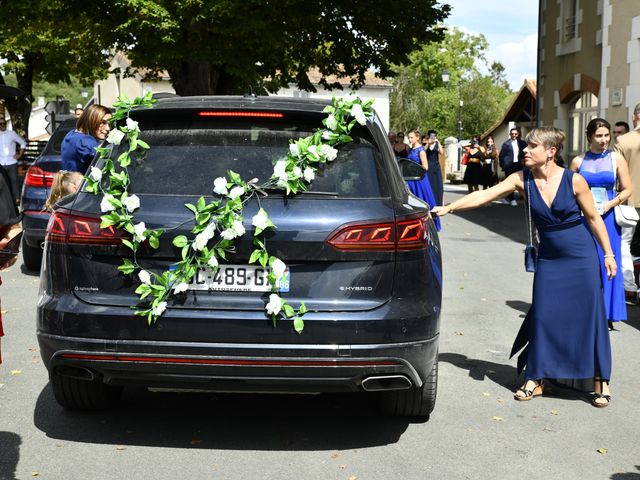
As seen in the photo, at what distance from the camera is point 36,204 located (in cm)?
1248

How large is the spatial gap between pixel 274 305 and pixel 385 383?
2.31 ft

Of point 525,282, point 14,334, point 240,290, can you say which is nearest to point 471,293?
point 525,282

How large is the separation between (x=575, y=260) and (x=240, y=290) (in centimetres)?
252

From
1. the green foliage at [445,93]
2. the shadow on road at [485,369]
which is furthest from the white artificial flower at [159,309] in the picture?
the green foliage at [445,93]

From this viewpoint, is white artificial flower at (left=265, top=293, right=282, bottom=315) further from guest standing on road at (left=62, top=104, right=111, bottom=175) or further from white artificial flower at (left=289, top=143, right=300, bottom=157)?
guest standing on road at (left=62, top=104, right=111, bottom=175)

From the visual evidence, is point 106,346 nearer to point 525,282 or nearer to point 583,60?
point 525,282

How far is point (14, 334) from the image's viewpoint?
28.2 ft

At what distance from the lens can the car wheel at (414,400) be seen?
5.76 m

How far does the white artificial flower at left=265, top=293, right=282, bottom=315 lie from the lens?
4.88 metres

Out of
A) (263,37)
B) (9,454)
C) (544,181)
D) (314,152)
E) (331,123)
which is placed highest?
(263,37)

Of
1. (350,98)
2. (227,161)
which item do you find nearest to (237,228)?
(227,161)

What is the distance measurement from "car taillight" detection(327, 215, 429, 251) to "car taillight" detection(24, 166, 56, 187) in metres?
8.33

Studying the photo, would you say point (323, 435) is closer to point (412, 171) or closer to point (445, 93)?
point (412, 171)

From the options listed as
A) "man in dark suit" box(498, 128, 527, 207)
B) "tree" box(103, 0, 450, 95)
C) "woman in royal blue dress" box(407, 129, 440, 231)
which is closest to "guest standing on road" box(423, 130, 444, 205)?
"woman in royal blue dress" box(407, 129, 440, 231)
